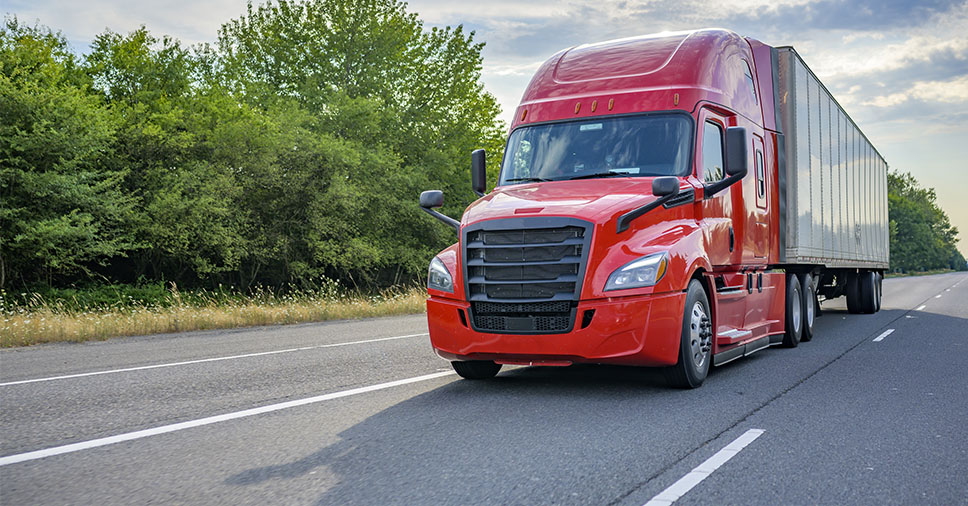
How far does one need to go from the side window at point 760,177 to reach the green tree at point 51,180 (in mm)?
23600

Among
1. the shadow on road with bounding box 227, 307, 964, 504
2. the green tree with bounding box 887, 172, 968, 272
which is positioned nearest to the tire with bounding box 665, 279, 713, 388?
the shadow on road with bounding box 227, 307, 964, 504

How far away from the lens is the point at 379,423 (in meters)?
5.93

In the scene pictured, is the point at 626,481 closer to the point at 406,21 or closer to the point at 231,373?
the point at 231,373

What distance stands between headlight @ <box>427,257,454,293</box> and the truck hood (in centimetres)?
46

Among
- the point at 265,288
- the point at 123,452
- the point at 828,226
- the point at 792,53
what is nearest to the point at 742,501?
the point at 123,452

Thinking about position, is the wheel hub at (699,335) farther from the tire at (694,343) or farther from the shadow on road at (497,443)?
the shadow on road at (497,443)

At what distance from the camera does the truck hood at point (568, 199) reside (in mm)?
6965

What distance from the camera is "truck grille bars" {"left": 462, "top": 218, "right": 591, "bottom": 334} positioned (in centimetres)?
681

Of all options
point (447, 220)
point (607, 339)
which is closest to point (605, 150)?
point (447, 220)

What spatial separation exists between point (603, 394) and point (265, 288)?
3129 cm

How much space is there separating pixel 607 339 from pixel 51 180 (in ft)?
84.9

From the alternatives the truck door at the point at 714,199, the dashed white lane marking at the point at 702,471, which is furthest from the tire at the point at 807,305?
the dashed white lane marking at the point at 702,471

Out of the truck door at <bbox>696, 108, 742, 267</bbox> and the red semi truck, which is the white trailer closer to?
the red semi truck

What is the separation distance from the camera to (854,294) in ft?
60.8
